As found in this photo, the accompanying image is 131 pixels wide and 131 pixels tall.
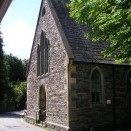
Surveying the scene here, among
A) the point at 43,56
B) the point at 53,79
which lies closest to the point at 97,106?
the point at 53,79

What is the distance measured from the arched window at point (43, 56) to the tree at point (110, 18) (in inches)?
338

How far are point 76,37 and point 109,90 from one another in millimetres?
4008

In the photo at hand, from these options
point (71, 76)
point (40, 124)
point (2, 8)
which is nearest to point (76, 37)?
point (71, 76)

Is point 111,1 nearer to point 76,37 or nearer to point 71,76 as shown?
point 71,76

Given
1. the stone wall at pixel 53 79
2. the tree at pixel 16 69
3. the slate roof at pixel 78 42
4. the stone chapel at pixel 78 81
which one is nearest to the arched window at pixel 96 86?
the stone chapel at pixel 78 81

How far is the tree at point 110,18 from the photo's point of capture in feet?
36.6

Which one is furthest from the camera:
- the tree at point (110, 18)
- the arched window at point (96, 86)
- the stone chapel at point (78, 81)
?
the arched window at point (96, 86)

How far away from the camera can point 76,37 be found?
19.0 m

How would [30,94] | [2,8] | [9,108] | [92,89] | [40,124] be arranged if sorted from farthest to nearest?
[9,108]
[30,94]
[40,124]
[92,89]
[2,8]

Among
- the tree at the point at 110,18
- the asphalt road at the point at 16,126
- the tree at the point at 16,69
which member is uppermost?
the tree at the point at 16,69

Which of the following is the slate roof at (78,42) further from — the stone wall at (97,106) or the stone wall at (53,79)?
the stone wall at (53,79)

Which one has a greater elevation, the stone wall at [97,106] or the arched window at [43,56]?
the arched window at [43,56]

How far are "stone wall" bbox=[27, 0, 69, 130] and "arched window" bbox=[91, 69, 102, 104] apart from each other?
72.7 inches

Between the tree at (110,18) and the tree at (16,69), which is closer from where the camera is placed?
the tree at (110,18)
